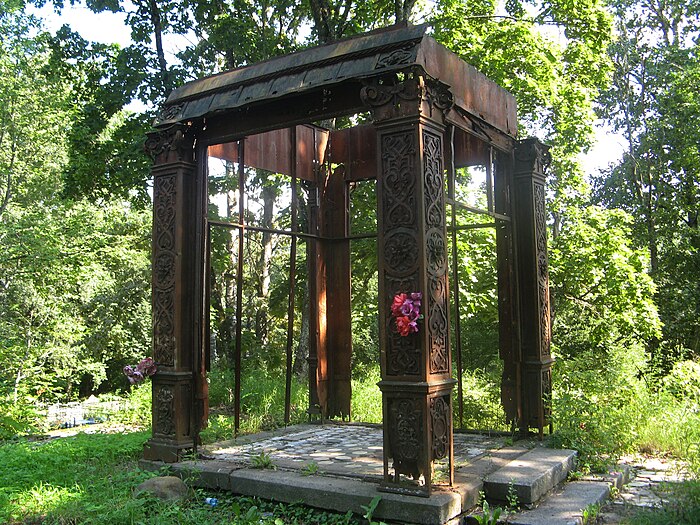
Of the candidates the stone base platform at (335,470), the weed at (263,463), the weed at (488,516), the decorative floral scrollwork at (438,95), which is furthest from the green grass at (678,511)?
the decorative floral scrollwork at (438,95)

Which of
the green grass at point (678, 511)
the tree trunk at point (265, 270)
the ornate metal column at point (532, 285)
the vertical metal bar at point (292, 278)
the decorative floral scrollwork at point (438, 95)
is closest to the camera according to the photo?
the green grass at point (678, 511)

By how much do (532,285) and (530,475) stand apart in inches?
97.6

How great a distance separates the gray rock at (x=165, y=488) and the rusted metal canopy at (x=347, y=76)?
3563 mm

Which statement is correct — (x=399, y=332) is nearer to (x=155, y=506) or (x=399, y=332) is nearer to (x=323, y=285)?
(x=155, y=506)

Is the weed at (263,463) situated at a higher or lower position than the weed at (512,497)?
higher

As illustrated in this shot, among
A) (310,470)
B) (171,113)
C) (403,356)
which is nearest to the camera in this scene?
(403,356)

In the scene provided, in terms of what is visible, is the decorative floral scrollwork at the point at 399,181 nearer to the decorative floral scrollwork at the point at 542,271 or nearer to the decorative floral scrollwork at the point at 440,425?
the decorative floral scrollwork at the point at 440,425

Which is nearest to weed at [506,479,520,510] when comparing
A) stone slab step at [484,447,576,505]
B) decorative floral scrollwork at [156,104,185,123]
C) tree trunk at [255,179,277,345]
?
stone slab step at [484,447,576,505]

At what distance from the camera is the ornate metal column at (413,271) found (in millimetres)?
4645

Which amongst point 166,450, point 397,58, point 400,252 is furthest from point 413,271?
point 166,450

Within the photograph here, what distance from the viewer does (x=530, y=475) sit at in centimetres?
516

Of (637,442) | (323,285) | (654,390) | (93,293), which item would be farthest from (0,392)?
(654,390)

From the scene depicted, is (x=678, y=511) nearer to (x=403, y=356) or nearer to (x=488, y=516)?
(x=488, y=516)

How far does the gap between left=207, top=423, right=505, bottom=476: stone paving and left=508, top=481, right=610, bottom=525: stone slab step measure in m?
0.91
